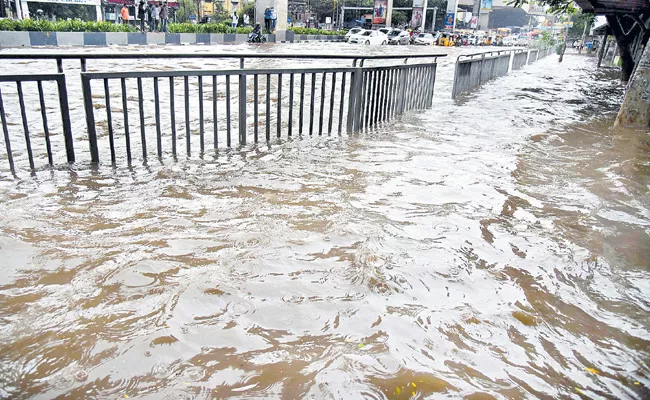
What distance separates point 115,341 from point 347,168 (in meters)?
3.45

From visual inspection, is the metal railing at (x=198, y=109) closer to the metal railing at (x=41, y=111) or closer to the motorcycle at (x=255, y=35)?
the metal railing at (x=41, y=111)

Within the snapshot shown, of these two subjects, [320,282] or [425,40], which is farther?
[425,40]

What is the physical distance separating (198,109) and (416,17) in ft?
221

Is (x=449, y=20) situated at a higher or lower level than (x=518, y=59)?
higher

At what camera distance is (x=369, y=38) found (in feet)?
141

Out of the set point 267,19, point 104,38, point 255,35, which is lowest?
point 104,38

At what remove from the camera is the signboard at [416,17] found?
68125mm

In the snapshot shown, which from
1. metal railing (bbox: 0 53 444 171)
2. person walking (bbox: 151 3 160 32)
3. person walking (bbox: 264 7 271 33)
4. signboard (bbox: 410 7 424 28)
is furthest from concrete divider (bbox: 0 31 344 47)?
signboard (bbox: 410 7 424 28)

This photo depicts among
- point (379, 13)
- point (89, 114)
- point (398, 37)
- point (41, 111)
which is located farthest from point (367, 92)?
point (379, 13)

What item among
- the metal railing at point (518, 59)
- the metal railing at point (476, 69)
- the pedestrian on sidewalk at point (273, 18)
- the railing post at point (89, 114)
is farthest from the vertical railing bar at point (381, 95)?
the pedestrian on sidewalk at point (273, 18)

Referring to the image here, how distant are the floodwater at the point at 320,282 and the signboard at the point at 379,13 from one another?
64.5m

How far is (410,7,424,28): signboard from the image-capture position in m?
68.1

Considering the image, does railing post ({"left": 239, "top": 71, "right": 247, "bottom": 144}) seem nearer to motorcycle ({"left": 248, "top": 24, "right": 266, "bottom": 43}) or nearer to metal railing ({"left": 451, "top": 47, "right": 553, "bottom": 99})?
metal railing ({"left": 451, "top": 47, "right": 553, "bottom": 99})

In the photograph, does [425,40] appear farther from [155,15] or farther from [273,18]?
[155,15]
